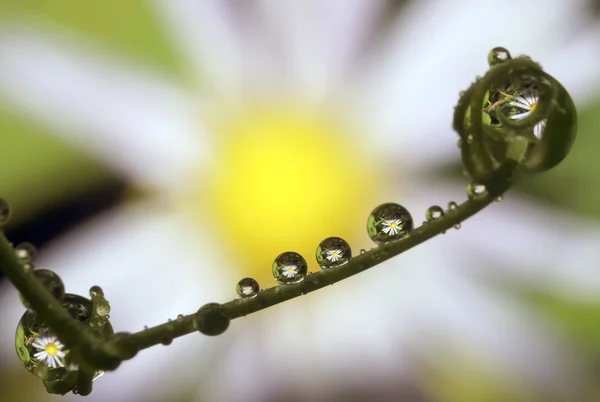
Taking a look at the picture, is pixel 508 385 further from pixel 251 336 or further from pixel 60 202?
pixel 60 202

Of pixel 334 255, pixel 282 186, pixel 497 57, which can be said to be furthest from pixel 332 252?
pixel 282 186

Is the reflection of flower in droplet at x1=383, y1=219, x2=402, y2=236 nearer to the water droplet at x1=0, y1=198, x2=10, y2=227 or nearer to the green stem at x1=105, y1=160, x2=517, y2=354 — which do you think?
the green stem at x1=105, y1=160, x2=517, y2=354

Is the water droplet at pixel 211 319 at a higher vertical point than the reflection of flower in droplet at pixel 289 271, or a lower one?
lower

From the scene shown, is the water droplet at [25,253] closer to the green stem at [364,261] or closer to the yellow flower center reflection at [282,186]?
the green stem at [364,261]

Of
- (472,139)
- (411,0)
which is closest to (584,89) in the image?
(411,0)

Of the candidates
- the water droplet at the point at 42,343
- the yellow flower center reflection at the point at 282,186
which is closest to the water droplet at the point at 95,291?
the water droplet at the point at 42,343

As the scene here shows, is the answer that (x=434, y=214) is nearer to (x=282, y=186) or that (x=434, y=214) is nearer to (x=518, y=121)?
(x=518, y=121)
